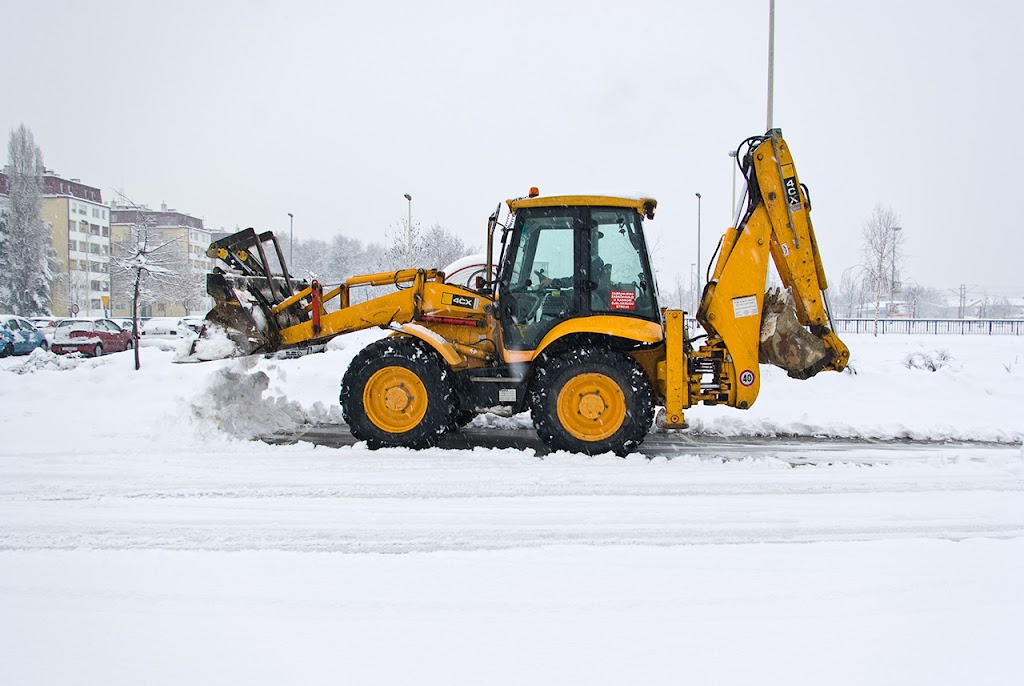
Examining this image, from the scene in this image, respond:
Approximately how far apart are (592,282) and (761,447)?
2642 mm

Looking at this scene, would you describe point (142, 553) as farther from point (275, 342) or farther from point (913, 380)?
point (913, 380)

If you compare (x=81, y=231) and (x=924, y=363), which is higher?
(x=81, y=231)

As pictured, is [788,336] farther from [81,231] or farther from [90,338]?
[81,231]

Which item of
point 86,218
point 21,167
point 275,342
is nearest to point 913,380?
point 275,342

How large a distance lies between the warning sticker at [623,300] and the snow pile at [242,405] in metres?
4.15

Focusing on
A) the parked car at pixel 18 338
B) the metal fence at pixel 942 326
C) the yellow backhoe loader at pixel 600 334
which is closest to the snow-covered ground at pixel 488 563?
the yellow backhoe loader at pixel 600 334

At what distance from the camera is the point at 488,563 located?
382 cm

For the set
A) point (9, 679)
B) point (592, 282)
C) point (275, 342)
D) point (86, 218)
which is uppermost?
point (86, 218)

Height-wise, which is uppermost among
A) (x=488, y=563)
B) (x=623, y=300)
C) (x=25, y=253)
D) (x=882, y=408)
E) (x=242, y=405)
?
(x=25, y=253)

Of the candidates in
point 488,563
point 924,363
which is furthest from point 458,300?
point 924,363

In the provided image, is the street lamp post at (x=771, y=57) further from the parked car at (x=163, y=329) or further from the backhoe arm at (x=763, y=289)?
the parked car at (x=163, y=329)

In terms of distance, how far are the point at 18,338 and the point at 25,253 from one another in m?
30.1

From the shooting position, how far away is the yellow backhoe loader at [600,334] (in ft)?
21.7

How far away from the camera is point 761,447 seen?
726cm
